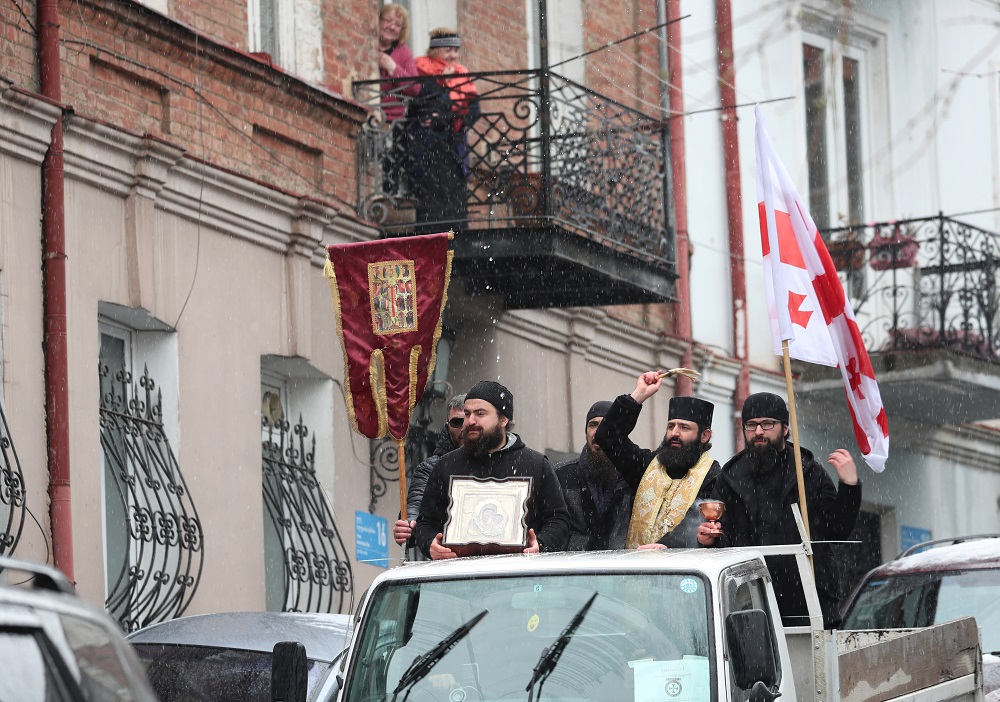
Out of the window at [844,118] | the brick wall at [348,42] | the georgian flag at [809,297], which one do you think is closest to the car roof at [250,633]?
the georgian flag at [809,297]

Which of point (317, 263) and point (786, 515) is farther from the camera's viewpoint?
point (317, 263)

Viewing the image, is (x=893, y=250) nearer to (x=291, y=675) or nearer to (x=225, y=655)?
(x=225, y=655)

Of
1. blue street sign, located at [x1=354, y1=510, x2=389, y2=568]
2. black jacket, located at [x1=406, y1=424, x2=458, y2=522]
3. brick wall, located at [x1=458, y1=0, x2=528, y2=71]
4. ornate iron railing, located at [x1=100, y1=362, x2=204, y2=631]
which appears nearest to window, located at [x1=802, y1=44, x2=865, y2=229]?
brick wall, located at [x1=458, y1=0, x2=528, y2=71]

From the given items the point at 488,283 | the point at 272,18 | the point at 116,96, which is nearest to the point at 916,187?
the point at 488,283

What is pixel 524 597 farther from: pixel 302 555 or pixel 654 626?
pixel 302 555

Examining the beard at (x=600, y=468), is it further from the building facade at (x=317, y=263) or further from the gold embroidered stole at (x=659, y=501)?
the building facade at (x=317, y=263)

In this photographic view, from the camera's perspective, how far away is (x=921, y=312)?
21.1 metres

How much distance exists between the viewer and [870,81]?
22422 millimetres

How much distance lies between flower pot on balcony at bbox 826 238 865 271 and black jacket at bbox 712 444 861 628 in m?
11.4

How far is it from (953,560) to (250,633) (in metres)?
4.09

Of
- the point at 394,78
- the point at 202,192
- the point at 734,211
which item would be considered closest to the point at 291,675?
the point at 202,192

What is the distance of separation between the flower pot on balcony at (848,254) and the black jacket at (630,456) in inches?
451

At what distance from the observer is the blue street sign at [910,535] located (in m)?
22.3

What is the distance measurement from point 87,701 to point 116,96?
8.66 m
